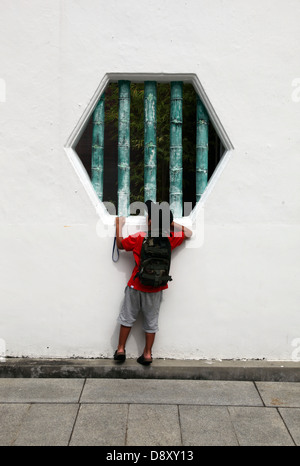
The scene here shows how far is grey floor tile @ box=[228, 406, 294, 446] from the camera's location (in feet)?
11.7

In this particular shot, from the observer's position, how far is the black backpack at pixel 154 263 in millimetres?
4480

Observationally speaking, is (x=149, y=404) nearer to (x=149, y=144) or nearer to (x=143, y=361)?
(x=143, y=361)

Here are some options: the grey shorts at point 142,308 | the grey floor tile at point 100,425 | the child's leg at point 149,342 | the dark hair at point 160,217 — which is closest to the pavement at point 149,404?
the grey floor tile at point 100,425

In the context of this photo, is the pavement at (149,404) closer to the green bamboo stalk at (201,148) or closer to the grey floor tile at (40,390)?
the grey floor tile at (40,390)

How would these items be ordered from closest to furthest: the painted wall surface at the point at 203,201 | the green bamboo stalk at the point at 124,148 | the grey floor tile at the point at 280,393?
the grey floor tile at the point at 280,393 → the painted wall surface at the point at 203,201 → the green bamboo stalk at the point at 124,148

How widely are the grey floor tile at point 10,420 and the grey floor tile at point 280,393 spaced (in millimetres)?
1856

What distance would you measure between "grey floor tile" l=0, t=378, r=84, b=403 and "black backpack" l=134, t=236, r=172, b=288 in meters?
1.05

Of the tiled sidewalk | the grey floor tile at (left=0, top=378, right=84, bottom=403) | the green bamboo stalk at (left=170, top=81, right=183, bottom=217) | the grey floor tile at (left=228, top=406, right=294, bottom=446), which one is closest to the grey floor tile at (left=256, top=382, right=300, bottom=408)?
the tiled sidewalk

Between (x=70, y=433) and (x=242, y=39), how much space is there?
339 cm

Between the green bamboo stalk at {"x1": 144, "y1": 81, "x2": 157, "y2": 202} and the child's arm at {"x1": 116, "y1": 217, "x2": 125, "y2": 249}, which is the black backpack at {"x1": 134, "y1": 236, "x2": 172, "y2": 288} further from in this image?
the green bamboo stalk at {"x1": 144, "y1": 81, "x2": 157, "y2": 202}

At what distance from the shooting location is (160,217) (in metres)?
4.55

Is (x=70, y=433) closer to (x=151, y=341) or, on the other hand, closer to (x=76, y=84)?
(x=151, y=341)

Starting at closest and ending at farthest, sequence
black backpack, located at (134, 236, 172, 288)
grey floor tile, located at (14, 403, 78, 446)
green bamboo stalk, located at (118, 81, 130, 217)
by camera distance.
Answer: grey floor tile, located at (14, 403, 78, 446) < black backpack, located at (134, 236, 172, 288) < green bamboo stalk, located at (118, 81, 130, 217)

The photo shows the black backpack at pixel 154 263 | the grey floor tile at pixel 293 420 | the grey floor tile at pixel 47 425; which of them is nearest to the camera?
the grey floor tile at pixel 47 425
